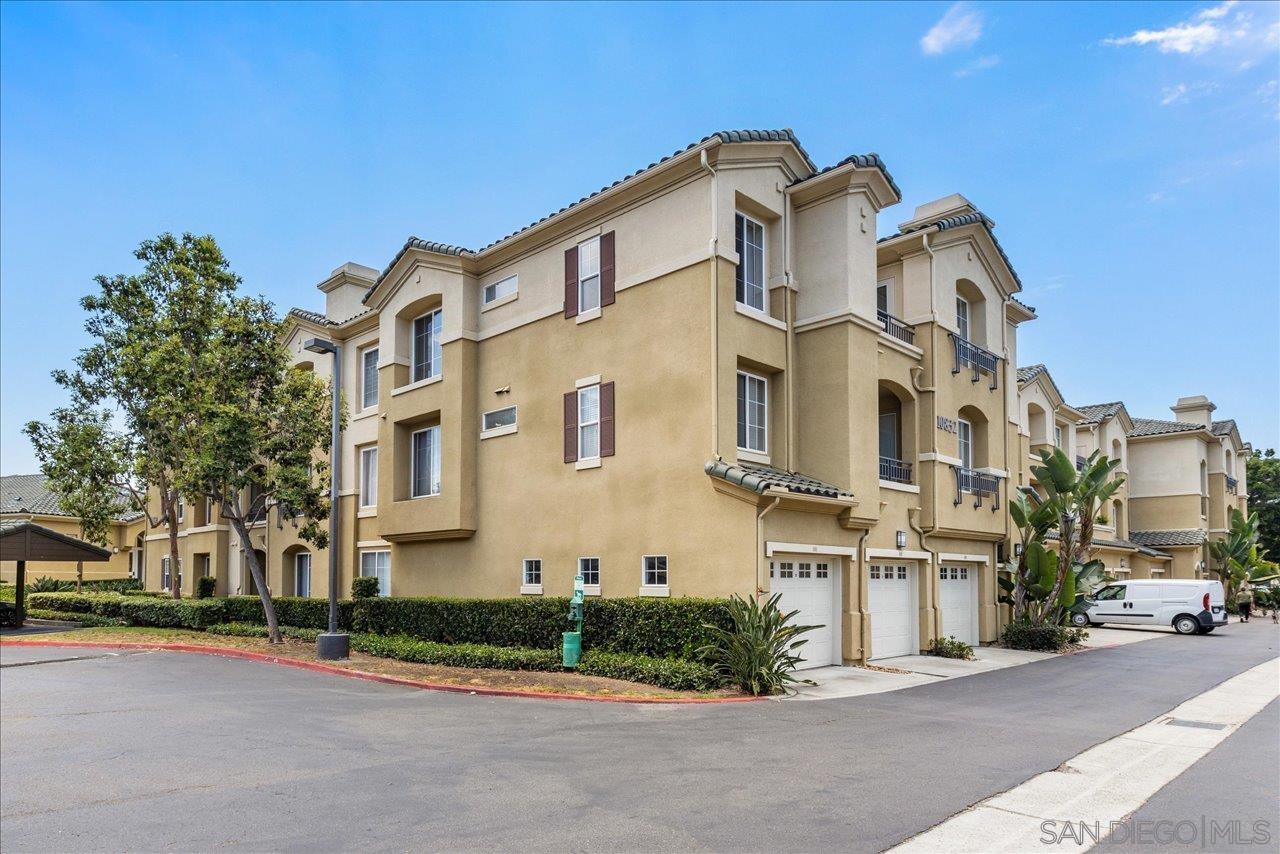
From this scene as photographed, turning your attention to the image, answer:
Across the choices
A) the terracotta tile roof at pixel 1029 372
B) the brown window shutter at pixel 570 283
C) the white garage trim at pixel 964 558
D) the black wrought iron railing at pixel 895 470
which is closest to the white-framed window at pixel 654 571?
the brown window shutter at pixel 570 283

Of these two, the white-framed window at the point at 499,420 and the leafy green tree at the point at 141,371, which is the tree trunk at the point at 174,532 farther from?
the white-framed window at the point at 499,420

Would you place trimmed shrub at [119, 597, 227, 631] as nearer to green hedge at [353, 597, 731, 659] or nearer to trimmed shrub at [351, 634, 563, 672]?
green hedge at [353, 597, 731, 659]

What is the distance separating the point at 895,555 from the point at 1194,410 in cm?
3721

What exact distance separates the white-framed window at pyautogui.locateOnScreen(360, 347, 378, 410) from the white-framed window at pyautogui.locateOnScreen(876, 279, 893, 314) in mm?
15091

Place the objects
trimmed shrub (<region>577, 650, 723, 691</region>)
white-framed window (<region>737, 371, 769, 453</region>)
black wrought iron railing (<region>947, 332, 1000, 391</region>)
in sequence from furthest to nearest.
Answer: black wrought iron railing (<region>947, 332, 1000, 391</region>), white-framed window (<region>737, 371, 769, 453</region>), trimmed shrub (<region>577, 650, 723, 691</region>)

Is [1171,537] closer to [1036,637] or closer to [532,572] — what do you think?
[1036,637]

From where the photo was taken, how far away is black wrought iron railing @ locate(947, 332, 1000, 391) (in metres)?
22.0

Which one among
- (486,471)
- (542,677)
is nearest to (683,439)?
(542,677)

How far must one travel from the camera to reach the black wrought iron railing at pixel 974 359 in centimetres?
2200

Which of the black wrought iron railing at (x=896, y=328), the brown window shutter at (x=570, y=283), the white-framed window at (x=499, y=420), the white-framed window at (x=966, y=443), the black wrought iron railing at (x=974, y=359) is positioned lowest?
the white-framed window at (x=966, y=443)

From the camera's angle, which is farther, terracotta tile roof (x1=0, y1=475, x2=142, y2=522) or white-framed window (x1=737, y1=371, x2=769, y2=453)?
terracotta tile roof (x1=0, y1=475, x2=142, y2=522)

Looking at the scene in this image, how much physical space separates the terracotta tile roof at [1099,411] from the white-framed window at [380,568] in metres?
31.3

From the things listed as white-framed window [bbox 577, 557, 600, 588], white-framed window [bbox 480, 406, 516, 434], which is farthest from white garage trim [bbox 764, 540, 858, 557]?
white-framed window [bbox 480, 406, 516, 434]

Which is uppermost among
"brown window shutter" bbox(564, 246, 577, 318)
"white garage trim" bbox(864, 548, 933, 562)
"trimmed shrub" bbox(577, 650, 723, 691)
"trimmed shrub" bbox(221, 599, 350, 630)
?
"brown window shutter" bbox(564, 246, 577, 318)
